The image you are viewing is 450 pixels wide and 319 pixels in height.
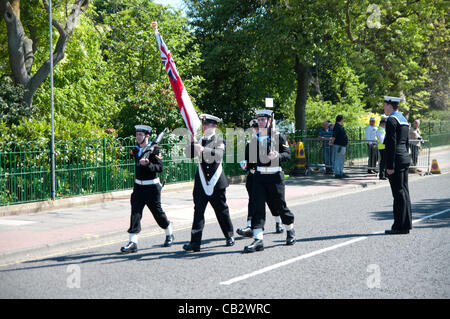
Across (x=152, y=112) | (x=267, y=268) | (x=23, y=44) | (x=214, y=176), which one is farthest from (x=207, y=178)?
(x=23, y=44)

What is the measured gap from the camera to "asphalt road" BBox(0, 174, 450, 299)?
6.03 meters

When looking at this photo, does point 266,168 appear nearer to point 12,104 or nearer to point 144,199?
point 144,199

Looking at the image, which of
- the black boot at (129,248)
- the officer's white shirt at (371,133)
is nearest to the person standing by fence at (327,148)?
the officer's white shirt at (371,133)

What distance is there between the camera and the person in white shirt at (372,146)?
1983 centimetres

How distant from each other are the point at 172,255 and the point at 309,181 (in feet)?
35.3

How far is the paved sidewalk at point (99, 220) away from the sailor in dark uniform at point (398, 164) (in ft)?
12.7

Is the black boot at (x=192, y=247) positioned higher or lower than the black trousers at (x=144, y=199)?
lower

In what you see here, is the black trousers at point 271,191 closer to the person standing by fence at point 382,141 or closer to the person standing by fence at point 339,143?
the person standing by fence at point 382,141

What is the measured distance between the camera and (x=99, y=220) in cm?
1130

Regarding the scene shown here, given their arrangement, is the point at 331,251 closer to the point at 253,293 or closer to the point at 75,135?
the point at 253,293

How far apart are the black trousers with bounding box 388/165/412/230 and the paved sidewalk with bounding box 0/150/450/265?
386 cm

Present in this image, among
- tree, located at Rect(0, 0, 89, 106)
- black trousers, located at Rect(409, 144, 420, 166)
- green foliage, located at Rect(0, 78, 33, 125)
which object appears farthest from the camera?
black trousers, located at Rect(409, 144, 420, 166)

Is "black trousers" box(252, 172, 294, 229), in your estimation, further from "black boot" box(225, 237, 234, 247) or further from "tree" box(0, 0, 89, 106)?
"tree" box(0, 0, 89, 106)

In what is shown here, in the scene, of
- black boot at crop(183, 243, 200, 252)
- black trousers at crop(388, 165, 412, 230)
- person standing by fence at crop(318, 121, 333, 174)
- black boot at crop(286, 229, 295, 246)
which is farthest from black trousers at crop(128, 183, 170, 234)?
person standing by fence at crop(318, 121, 333, 174)
